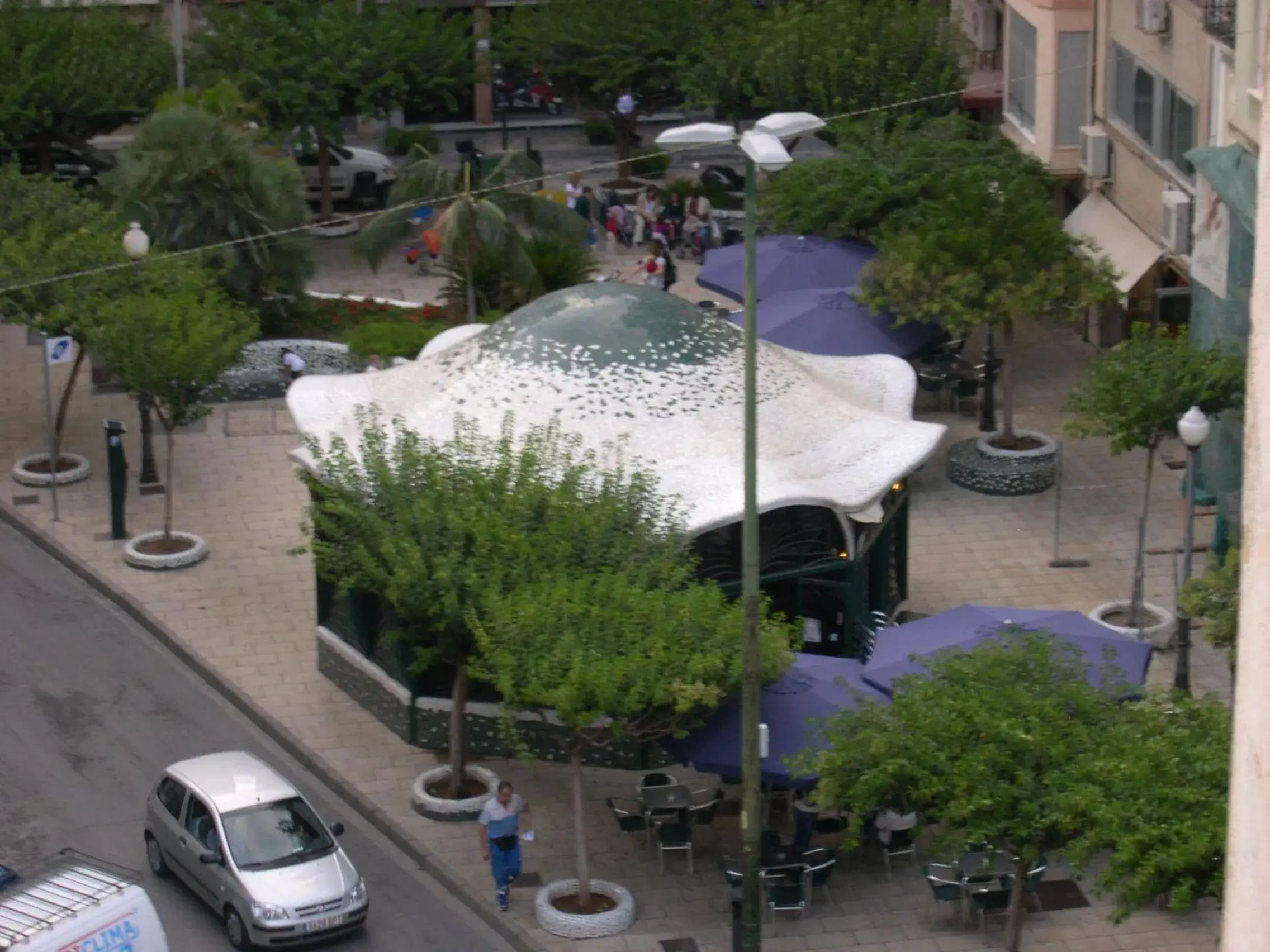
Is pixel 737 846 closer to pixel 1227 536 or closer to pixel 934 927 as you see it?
pixel 934 927

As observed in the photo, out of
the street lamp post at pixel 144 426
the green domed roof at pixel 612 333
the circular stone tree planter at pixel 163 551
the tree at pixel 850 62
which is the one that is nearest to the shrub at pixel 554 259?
the tree at pixel 850 62

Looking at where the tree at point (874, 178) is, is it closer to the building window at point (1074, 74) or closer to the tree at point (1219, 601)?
the building window at point (1074, 74)

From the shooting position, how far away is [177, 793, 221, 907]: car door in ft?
74.9

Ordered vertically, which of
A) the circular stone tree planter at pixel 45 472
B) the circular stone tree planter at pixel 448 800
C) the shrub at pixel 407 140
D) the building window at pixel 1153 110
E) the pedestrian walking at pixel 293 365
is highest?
the building window at pixel 1153 110

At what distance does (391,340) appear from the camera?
37312mm

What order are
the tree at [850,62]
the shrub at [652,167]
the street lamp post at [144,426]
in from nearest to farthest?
the street lamp post at [144,426], the tree at [850,62], the shrub at [652,167]

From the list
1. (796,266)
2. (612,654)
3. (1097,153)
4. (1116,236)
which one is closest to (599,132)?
(1097,153)

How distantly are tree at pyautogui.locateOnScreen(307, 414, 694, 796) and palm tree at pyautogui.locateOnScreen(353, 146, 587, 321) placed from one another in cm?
1266

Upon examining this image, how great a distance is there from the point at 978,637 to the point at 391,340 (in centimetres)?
1572

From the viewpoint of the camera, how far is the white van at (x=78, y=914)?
1900 centimetres

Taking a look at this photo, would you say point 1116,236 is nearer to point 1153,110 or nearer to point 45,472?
point 1153,110

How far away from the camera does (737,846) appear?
25.0 metres

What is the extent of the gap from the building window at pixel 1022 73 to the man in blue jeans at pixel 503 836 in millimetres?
23327

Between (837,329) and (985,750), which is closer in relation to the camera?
(985,750)
